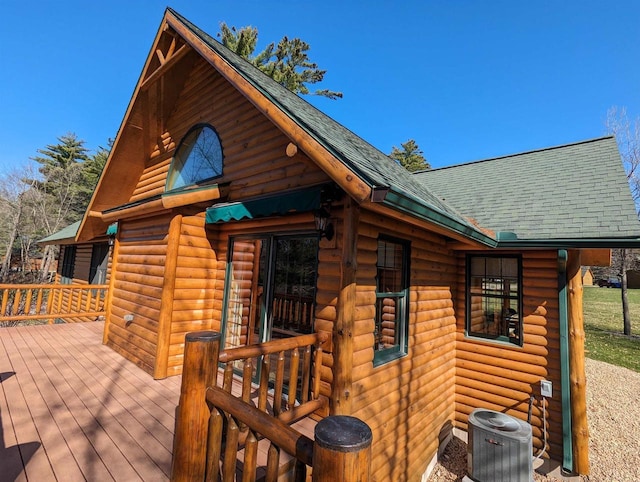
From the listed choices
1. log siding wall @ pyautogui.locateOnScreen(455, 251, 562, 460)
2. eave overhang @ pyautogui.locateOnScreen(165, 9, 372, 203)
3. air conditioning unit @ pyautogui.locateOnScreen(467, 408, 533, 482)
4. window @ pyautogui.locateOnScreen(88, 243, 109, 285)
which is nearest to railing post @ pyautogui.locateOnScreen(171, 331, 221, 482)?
eave overhang @ pyautogui.locateOnScreen(165, 9, 372, 203)

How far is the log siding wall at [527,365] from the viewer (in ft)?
16.6

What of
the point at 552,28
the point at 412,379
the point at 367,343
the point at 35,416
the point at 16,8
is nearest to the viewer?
the point at 35,416

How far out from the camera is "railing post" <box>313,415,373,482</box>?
3.56ft

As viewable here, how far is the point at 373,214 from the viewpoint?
11.7 feet

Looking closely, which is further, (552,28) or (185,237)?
(552,28)

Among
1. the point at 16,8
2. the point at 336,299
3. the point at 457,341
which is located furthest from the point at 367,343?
the point at 16,8

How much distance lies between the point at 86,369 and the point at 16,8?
10.5 metres

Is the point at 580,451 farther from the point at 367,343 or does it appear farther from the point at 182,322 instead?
the point at 182,322

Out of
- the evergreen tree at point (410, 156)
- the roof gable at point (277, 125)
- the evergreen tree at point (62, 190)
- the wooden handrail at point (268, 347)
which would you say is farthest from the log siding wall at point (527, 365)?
the evergreen tree at point (62, 190)

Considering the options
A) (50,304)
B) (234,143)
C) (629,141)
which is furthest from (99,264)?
(629,141)

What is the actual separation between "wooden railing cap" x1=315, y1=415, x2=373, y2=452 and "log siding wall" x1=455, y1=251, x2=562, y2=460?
5508 millimetres

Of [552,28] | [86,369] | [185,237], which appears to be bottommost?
[86,369]

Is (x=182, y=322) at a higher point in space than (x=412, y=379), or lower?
higher

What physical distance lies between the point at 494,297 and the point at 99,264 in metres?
13.5
